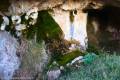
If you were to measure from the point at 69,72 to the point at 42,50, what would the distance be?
1.50 feet

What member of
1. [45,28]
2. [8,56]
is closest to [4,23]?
[8,56]

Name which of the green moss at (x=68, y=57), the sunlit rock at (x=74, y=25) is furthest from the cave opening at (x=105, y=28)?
the green moss at (x=68, y=57)

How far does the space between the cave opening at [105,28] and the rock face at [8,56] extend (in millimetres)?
1258

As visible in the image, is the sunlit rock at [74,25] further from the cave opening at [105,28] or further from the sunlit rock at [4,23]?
the sunlit rock at [4,23]

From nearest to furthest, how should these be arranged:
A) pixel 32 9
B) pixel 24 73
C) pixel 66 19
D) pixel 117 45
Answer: pixel 24 73
pixel 32 9
pixel 66 19
pixel 117 45

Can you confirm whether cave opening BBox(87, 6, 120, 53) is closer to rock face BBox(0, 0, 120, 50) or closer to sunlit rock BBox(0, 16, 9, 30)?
rock face BBox(0, 0, 120, 50)

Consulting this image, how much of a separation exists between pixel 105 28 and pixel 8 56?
1662 millimetres

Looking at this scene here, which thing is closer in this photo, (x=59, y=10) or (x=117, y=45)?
(x=59, y=10)

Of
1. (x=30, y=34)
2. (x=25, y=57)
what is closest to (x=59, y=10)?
(x=30, y=34)

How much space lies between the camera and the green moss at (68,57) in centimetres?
524

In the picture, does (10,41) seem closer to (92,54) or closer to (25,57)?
(25,57)

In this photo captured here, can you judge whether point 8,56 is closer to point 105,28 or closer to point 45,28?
point 45,28

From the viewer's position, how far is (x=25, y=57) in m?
5.02

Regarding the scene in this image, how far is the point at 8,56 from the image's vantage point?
5047mm
